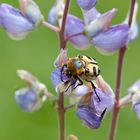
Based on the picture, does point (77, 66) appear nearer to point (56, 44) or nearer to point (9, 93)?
point (9, 93)

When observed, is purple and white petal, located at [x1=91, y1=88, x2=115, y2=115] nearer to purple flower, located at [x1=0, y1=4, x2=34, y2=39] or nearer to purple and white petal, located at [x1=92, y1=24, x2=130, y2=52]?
purple and white petal, located at [x1=92, y1=24, x2=130, y2=52]

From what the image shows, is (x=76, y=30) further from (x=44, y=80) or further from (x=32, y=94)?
(x=44, y=80)

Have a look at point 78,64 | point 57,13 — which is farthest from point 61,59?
point 57,13

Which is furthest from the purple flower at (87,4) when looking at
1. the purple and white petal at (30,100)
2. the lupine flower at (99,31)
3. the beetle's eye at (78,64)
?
the purple and white petal at (30,100)

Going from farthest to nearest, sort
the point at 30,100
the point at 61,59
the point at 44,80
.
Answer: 1. the point at 44,80
2. the point at 30,100
3. the point at 61,59

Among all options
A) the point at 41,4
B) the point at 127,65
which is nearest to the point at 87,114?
the point at 127,65

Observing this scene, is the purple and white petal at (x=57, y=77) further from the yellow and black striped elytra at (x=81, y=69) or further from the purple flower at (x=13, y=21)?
the purple flower at (x=13, y=21)
